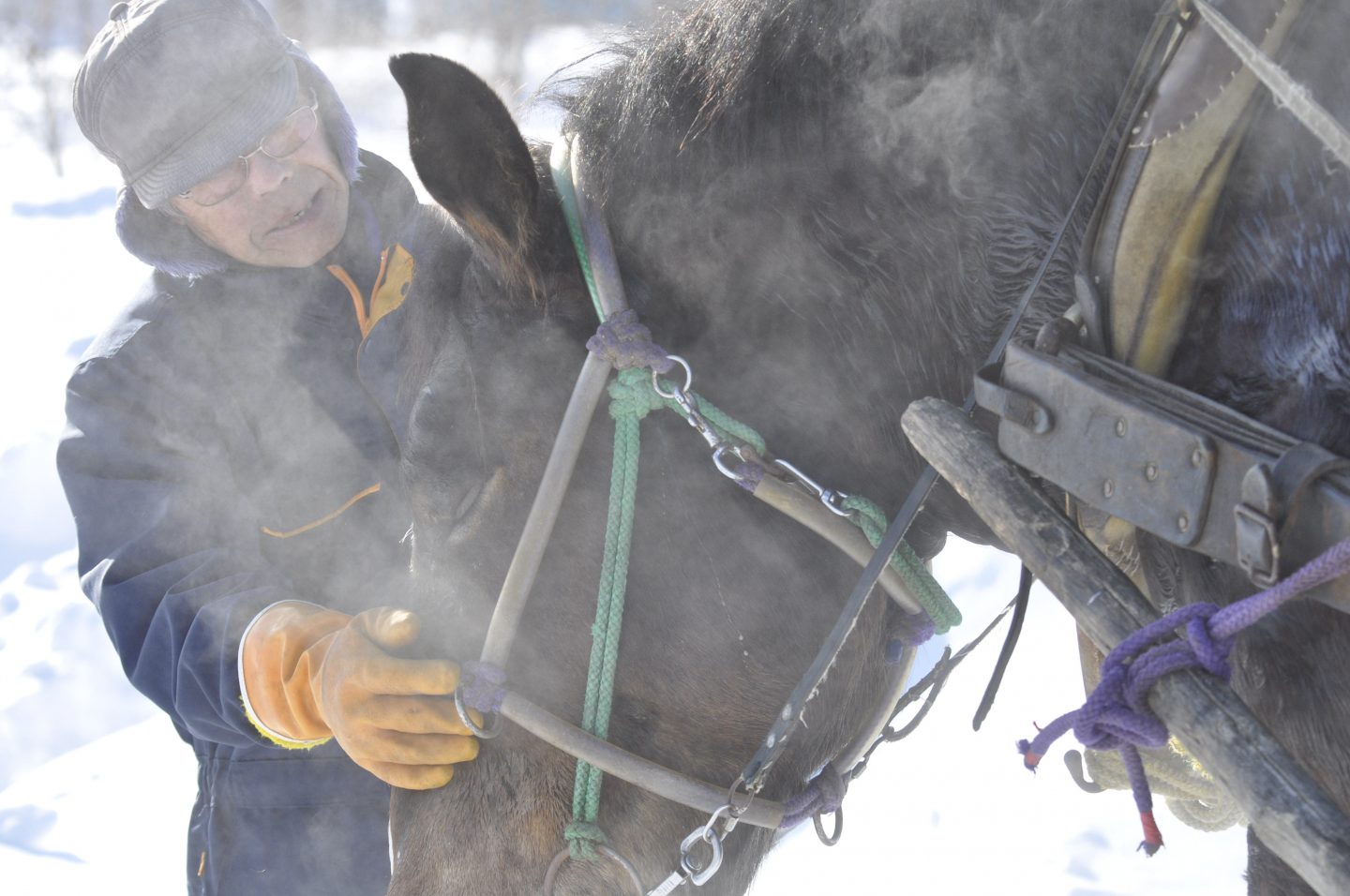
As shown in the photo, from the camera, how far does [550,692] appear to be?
1729 mm

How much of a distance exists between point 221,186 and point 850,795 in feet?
10.2

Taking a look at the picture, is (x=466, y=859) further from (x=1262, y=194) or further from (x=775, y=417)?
(x=1262, y=194)

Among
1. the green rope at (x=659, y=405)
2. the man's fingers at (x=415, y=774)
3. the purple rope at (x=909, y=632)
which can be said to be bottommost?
the man's fingers at (x=415, y=774)

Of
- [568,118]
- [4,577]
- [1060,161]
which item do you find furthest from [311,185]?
[4,577]

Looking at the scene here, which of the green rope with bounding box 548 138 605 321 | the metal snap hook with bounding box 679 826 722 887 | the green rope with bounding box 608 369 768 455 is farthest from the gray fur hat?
the metal snap hook with bounding box 679 826 722 887

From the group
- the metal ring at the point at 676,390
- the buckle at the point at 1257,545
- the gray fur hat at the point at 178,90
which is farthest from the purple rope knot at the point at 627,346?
the gray fur hat at the point at 178,90

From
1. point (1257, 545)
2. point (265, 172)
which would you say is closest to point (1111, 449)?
point (1257, 545)

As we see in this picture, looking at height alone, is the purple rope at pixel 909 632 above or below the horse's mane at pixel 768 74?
below

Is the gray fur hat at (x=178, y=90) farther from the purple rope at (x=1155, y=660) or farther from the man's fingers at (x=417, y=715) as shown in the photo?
the purple rope at (x=1155, y=660)

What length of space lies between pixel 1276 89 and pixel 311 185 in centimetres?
210

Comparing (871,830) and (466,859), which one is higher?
(466,859)

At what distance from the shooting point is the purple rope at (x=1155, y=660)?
0.95 metres

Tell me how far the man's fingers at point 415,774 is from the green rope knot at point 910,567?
30.6 inches

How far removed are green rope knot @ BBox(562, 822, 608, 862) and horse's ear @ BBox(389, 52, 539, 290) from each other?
34.1 inches
